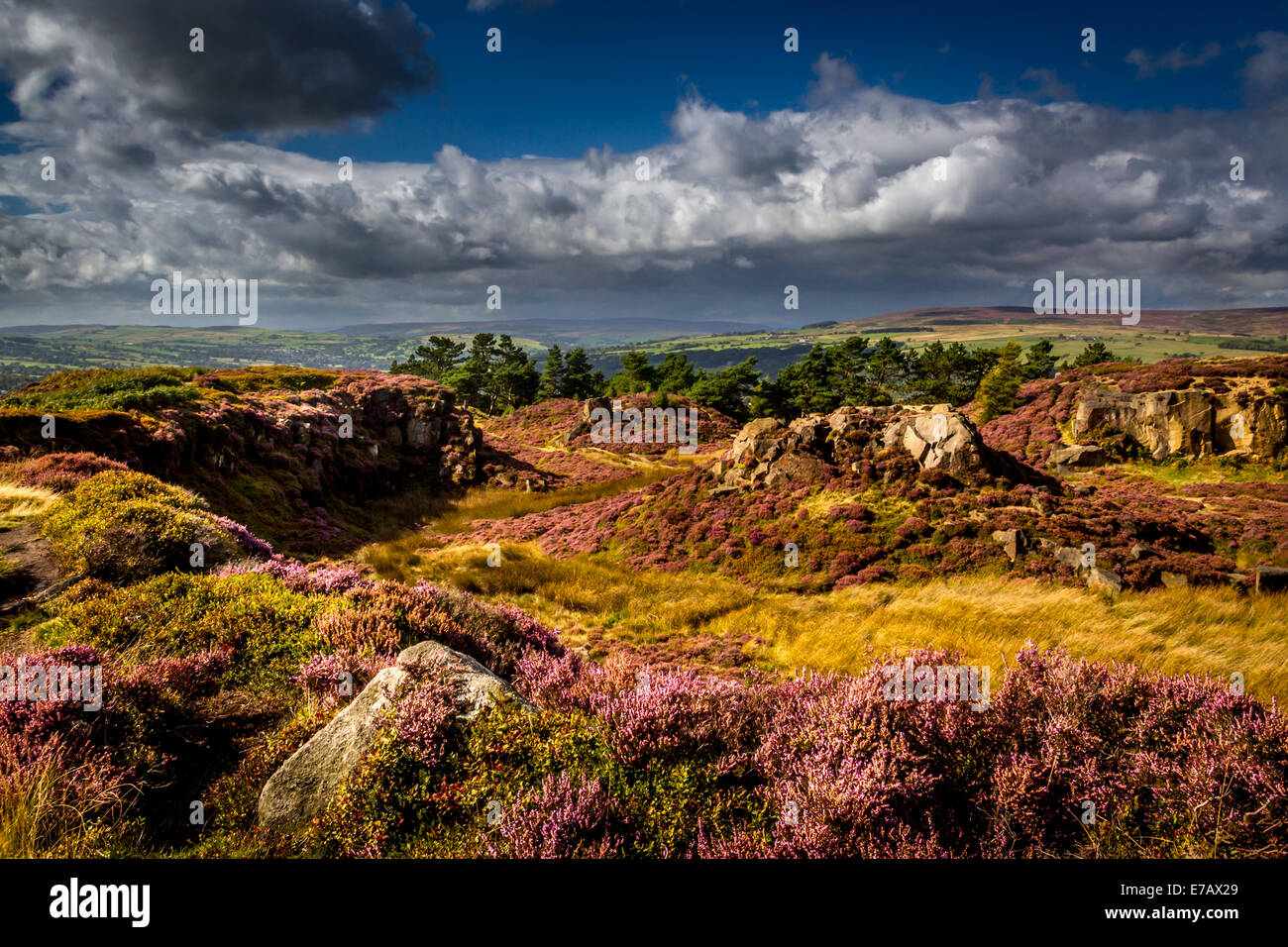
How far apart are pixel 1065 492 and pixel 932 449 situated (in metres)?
6.58

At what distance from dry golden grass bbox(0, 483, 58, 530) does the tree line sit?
5889 centimetres

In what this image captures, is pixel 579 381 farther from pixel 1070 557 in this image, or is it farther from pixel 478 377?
pixel 1070 557

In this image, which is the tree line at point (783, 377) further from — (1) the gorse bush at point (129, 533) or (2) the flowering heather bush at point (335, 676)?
(2) the flowering heather bush at point (335, 676)

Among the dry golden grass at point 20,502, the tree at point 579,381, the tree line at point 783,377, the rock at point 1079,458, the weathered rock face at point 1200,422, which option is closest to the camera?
the dry golden grass at point 20,502

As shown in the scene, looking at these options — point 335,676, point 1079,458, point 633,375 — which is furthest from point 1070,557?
point 633,375

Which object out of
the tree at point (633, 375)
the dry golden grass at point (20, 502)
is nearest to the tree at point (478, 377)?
the tree at point (633, 375)

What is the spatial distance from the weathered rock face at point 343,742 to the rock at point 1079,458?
4286 cm

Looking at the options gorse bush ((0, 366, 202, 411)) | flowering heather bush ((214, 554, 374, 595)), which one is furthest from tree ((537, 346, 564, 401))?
flowering heather bush ((214, 554, 374, 595))

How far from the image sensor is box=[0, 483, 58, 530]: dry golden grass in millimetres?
10786

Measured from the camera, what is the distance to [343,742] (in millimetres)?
4801

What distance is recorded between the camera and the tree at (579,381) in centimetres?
9006

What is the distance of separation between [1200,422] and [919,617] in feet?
118

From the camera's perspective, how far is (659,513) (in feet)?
82.6

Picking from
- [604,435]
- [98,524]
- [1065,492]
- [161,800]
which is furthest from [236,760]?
[604,435]
